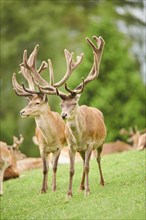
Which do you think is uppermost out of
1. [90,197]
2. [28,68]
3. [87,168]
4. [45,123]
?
[28,68]

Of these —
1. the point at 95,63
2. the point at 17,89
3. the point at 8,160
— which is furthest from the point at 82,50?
the point at 95,63

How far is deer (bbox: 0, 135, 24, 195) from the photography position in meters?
15.6

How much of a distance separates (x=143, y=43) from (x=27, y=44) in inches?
368

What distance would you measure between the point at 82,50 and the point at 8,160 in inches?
603

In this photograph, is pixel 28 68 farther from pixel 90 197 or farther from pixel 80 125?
pixel 90 197

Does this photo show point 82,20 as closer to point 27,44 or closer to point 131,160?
point 27,44

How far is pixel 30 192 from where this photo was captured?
1588cm

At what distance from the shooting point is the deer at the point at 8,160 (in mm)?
15648

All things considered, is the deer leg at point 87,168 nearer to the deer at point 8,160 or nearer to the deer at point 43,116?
the deer at point 43,116

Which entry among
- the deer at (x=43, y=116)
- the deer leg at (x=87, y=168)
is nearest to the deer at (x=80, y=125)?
the deer leg at (x=87, y=168)

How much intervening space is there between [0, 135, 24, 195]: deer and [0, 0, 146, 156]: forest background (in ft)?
21.8

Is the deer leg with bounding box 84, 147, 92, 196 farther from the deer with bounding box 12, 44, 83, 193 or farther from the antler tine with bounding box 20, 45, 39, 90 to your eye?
the antler tine with bounding box 20, 45, 39, 90

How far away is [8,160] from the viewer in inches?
624

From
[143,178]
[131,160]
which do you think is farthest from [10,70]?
[143,178]
